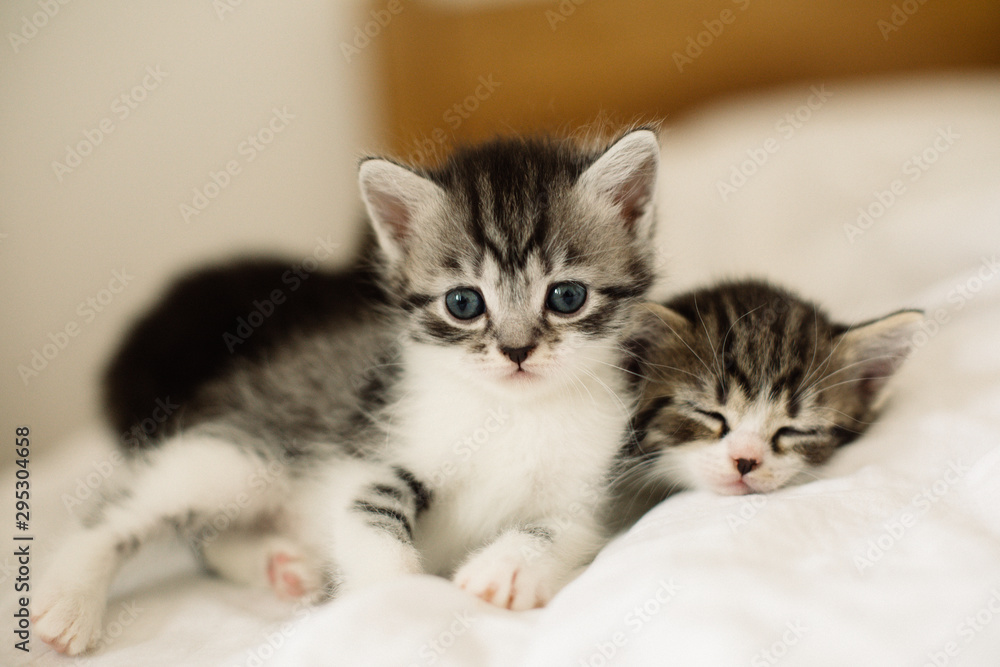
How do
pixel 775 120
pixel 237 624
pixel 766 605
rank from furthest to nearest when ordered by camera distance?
1. pixel 775 120
2. pixel 237 624
3. pixel 766 605

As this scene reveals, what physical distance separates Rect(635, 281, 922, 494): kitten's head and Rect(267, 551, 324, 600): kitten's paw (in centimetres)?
67

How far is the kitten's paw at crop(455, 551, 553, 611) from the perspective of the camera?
100 centimetres

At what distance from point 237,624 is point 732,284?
1.23 m

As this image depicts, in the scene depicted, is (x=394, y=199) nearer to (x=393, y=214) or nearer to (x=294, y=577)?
(x=393, y=214)

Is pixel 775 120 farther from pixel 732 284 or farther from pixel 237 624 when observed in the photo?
pixel 237 624

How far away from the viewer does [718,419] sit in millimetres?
1275

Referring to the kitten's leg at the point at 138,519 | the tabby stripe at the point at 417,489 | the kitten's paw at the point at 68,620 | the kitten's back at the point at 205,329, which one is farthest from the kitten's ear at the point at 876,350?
the kitten's paw at the point at 68,620

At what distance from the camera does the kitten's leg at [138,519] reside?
1.01 metres

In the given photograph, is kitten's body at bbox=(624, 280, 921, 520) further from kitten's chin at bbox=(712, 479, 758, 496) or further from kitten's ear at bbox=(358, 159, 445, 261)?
kitten's ear at bbox=(358, 159, 445, 261)

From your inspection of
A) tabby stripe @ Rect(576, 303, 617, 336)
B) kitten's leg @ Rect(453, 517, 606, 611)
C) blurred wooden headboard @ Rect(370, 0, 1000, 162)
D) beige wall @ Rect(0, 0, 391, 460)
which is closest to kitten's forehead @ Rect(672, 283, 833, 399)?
tabby stripe @ Rect(576, 303, 617, 336)

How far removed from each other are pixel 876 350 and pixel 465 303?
2.73 feet

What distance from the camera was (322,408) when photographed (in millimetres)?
1418

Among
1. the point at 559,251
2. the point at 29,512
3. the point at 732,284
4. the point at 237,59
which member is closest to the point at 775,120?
the point at 732,284

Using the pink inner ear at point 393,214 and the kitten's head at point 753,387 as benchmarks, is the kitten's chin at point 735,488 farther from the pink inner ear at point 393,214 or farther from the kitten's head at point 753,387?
the pink inner ear at point 393,214
